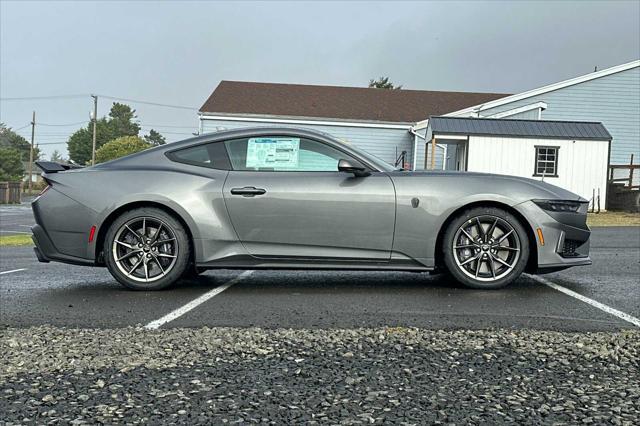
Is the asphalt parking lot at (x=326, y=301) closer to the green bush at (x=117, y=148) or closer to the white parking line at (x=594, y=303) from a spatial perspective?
the white parking line at (x=594, y=303)

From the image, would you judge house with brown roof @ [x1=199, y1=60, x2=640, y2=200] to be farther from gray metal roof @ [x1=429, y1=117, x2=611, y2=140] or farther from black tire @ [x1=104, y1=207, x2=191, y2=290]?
black tire @ [x1=104, y1=207, x2=191, y2=290]

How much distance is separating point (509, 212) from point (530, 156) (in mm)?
17464

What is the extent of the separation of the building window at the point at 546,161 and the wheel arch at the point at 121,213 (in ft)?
61.1

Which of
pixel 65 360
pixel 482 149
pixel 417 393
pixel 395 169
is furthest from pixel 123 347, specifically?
pixel 482 149

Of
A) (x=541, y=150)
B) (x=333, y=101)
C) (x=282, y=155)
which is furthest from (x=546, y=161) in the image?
(x=282, y=155)

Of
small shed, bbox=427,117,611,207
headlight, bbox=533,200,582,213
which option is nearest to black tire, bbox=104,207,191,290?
headlight, bbox=533,200,582,213

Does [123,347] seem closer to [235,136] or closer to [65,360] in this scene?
[65,360]

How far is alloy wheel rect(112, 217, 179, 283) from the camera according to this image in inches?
193

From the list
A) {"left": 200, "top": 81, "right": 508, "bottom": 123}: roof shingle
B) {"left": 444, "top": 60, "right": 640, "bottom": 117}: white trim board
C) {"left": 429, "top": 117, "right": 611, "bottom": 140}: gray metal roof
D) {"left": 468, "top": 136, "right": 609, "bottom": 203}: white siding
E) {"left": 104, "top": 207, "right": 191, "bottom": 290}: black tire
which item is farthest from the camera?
{"left": 200, "top": 81, "right": 508, "bottom": 123}: roof shingle

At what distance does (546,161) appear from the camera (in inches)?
828

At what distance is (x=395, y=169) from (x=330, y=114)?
23.6 meters

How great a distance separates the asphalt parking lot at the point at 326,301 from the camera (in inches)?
145

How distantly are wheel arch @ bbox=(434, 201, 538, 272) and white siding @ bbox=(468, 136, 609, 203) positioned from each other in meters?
16.6

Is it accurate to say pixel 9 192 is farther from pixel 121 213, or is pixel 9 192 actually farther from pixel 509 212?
pixel 509 212
